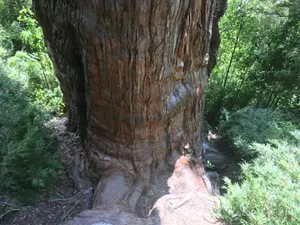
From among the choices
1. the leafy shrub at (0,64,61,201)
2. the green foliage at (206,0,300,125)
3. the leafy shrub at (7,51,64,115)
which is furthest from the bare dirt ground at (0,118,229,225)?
the green foliage at (206,0,300,125)

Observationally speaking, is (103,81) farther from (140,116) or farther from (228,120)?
(228,120)

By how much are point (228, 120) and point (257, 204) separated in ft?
10.5

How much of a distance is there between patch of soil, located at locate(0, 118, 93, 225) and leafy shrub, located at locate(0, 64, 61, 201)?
12 centimetres

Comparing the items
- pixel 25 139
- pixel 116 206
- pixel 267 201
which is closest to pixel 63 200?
pixel 116 206

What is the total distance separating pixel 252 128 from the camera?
14.7 feet

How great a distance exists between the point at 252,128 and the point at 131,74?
320 centimetres

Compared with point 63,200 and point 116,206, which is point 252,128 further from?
point 63,200

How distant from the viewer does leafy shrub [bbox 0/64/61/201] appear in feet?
7.45

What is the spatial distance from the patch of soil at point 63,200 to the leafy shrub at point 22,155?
12 cm

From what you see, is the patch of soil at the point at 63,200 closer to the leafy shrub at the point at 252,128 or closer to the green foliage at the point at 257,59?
the leafy shrub at the point at 252,128

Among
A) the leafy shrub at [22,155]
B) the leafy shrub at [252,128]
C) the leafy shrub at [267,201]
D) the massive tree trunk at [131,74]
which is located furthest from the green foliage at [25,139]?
the leafy shrub at [252,128]

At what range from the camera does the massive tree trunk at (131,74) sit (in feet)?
6.02

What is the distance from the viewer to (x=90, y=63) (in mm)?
2070

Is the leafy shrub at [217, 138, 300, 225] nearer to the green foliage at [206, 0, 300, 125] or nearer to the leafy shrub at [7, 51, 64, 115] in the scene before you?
the green foliage at [206, 0, 300, 125]
